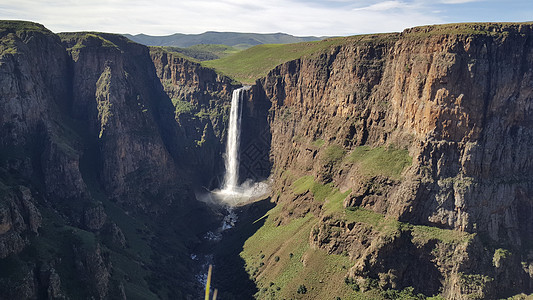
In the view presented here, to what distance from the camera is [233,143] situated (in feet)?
500

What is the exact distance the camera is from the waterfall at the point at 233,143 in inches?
5906

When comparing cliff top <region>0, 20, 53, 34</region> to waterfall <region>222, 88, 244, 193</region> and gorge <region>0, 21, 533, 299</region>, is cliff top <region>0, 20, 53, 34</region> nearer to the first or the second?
gorge <region>0, 21, 533, 299</region>

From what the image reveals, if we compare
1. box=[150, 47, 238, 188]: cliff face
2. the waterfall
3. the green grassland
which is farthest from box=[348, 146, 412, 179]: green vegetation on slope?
box=[150, 47, 238, 188]: cliff face

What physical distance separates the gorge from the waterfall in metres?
1.65

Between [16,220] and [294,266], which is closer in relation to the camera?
[16,220]

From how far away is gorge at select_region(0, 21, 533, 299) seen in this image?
249 feet

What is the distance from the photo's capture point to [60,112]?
12162cm

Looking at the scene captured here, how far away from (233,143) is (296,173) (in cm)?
3808

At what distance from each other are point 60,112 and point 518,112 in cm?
11464

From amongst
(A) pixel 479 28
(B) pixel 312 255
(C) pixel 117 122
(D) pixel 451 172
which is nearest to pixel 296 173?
(B) pixel 312 255

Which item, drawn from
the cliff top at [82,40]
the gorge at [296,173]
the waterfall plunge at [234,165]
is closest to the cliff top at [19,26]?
the gorge at [296,173]

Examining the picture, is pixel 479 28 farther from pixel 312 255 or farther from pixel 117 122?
pixel 117 122

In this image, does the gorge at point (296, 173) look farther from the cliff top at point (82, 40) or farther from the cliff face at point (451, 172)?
the cliff top at point (82, 40)

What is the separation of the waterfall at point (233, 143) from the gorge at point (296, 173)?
165 cm
